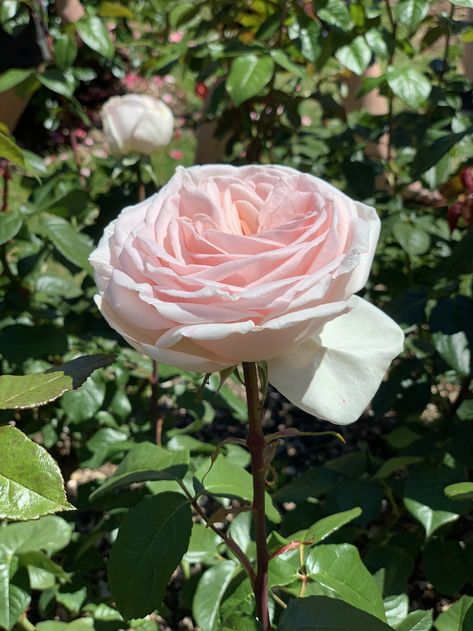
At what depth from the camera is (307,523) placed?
48.8 inches

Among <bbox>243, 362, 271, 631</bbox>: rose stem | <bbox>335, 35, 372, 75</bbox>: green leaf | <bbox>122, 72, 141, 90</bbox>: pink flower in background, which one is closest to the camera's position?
<bbox>243, 362, 271, 631</bbox>: rose stem

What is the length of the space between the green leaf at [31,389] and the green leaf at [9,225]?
541mm

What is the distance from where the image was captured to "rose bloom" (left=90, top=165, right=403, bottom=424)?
550mm

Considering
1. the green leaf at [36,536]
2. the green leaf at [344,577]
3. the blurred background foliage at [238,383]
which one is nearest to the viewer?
the green leaf at [344,577]

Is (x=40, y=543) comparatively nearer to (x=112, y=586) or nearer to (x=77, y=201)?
(x=112, y=586)

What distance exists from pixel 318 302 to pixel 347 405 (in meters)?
0.10

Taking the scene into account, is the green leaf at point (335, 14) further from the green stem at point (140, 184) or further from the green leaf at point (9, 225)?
the green leaf at point (9, 225)

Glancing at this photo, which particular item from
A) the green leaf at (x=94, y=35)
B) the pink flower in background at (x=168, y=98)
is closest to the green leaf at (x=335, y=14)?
the green leaf at (x=94, y=35)

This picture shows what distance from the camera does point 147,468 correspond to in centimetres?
88

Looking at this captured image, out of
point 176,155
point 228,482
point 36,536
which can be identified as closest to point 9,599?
point 36,536

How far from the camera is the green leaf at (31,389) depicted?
583mm

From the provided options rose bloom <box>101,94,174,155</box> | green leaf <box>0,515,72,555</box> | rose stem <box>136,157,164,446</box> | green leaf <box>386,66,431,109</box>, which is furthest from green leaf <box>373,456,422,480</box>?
rose bloom <box>101,94,174,155</box>

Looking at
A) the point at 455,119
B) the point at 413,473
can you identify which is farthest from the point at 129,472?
the point at 455,119

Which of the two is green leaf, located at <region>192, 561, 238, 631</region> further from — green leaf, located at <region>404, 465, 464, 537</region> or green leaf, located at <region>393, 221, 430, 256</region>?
green leaf, located at <region>393, 221, 430, 256</region>
